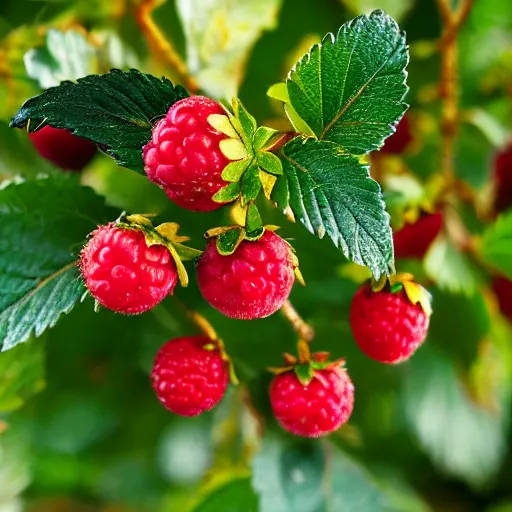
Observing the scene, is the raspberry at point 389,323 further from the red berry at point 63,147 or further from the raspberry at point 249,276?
the red berry at point 63,147

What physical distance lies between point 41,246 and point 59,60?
151 millimetres

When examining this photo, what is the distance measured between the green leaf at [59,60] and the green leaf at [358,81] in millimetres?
207

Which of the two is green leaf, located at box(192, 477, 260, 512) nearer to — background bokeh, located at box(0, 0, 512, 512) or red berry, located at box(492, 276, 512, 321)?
background bokeh, located at box(0, 0, 512, 512)

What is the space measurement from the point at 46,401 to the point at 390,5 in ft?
1.98

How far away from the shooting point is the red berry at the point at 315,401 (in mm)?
399

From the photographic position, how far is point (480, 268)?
2.11 ft

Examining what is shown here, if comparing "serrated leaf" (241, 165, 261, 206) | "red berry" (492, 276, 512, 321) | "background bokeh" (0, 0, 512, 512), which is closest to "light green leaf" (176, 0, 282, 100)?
"background bokeh" (0, 0, 512, 512)

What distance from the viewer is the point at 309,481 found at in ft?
1.83

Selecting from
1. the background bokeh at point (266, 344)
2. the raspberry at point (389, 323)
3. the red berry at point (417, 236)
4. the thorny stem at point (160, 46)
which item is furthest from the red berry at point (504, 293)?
the thorny stem at point (160, 46)

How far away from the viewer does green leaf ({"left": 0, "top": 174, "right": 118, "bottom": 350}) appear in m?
0.37

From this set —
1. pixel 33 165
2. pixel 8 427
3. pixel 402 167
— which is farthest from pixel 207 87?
pixel 8 427

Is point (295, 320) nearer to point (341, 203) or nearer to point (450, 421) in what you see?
point (341, 203)

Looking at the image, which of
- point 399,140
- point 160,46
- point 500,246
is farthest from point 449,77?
point 160,46

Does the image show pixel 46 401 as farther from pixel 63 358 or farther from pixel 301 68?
pixel 301 68
